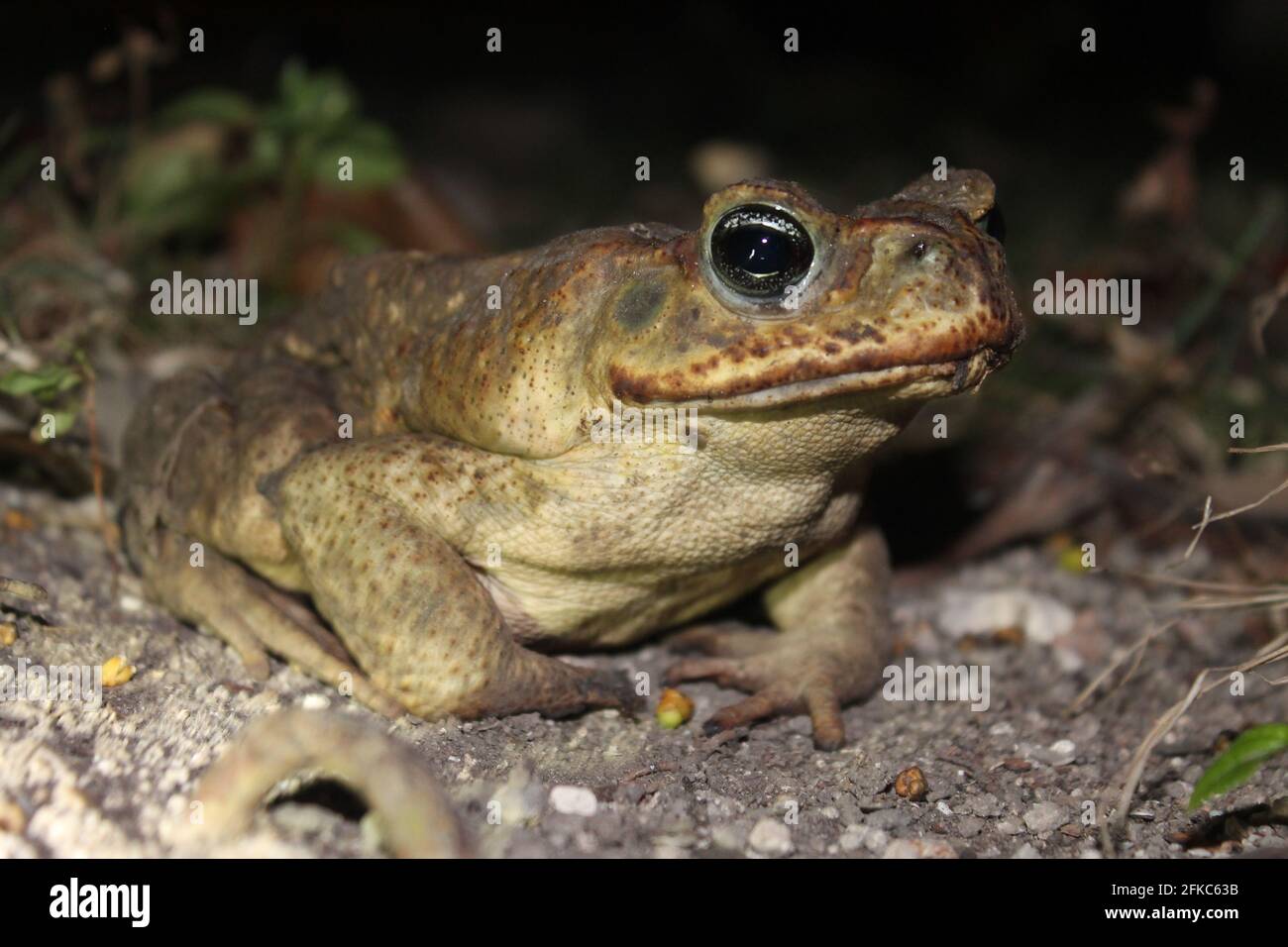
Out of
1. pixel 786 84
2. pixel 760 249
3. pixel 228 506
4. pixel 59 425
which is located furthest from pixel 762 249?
pixel 786 84

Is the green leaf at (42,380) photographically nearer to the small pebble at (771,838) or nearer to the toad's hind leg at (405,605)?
the toad's hind leg at (405,605)

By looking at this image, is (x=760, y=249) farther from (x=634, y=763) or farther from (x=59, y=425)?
(x=59, y=425)

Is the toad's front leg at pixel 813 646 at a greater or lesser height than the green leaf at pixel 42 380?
lesser

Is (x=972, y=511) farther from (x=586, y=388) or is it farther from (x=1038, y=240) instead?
(x=1038, y=240)

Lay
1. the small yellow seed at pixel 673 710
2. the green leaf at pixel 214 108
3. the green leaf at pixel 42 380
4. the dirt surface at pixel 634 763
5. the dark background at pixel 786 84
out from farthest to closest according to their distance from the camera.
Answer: the dark background at pixel 786 84 → the green leaf at pixel 214 108 → the green leaf at pixel 42 380 → the small yellow seed at pixel 673 710 → the dirt surface at pixel 634 763

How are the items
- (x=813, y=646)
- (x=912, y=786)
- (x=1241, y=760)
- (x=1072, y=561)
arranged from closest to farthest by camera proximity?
(x=1241, y=760), (x=912, y=786), (x=813, y=646), (x=1072, y=561)

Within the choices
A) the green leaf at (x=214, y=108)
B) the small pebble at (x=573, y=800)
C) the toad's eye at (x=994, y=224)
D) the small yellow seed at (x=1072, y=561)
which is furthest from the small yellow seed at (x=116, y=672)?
the small yellow seed at (x=1072, y=561)

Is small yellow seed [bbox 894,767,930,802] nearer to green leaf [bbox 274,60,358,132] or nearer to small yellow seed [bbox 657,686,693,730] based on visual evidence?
small yellow seed [bbox 657,686,693,730]

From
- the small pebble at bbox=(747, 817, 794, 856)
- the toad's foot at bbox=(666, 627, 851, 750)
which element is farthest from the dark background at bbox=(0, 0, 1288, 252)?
the small pebble at bbox=(747, 817, 794, 856)
